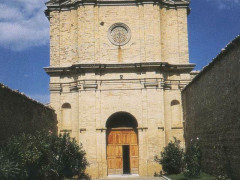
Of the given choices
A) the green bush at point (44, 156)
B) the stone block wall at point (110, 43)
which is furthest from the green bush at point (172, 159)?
the stone block wall at point (110, 43)

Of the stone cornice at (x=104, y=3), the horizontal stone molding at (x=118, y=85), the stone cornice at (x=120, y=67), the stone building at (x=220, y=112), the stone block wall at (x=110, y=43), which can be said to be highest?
the stone cornice at (x=104, y=3)

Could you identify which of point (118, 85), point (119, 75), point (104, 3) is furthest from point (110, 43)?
point (118, 85)

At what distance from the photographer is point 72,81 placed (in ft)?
80.1

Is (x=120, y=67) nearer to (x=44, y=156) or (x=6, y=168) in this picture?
(x=44, y=156)

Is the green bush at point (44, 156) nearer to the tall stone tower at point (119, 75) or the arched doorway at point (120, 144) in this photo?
A: the arched doorway at point (120, 144)

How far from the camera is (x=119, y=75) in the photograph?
2406 cm

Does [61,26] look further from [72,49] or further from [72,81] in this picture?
[72,81]

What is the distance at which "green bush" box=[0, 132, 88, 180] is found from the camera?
13791 mm

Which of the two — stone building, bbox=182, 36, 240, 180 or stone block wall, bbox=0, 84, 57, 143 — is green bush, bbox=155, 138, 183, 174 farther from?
stone block wall, bbox=0, 84, 57, 143

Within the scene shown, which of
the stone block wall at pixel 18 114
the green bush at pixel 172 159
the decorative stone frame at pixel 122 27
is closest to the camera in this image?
the stone block wall at pixel 18 114

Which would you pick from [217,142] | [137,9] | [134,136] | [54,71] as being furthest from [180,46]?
[217,142]

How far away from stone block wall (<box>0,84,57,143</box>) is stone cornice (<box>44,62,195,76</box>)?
3553 millimetres

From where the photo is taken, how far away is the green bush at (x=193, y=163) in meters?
17.0

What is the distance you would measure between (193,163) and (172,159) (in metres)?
4.15
